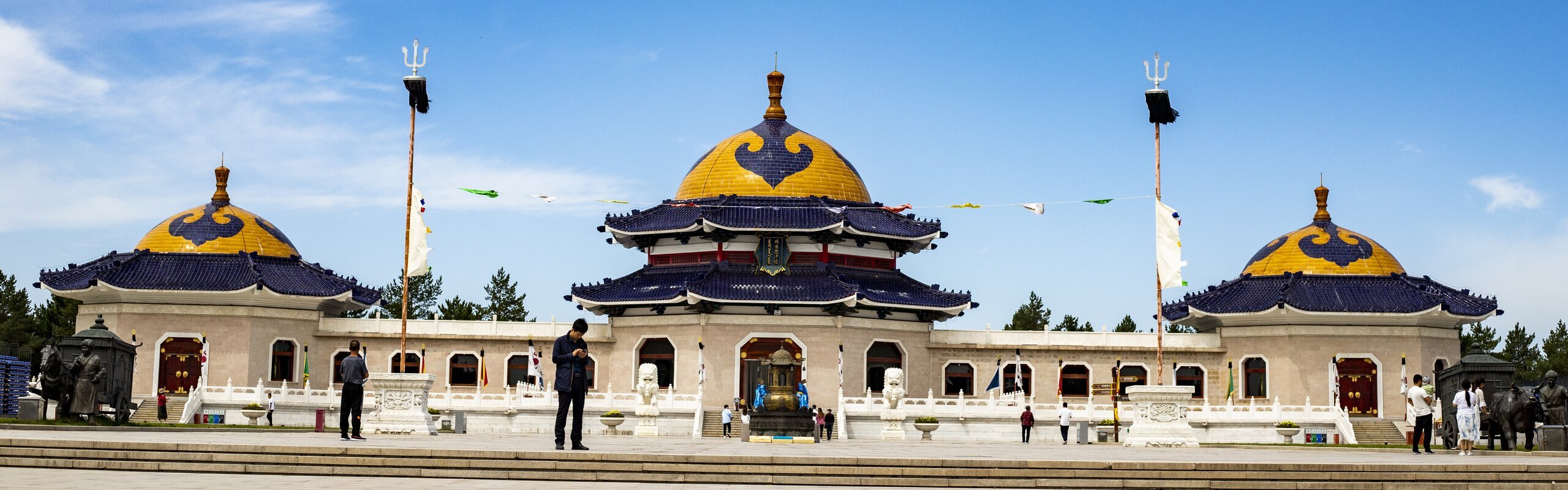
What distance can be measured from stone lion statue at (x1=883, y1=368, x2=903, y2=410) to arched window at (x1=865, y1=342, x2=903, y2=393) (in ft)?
20.0

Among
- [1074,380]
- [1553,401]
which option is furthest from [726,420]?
[1553,401]

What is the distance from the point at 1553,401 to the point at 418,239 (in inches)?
954

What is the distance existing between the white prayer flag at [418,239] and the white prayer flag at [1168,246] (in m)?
16.8

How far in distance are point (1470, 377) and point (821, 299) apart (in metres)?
18.4

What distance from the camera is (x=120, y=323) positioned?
5188 cm

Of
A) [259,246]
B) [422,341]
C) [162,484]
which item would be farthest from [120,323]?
[162,484]

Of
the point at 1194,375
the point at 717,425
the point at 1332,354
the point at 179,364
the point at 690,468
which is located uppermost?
the point at 1332,354

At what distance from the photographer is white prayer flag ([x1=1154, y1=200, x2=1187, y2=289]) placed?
1527 inches

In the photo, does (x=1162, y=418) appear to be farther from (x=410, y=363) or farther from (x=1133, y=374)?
(x=410, y=363)

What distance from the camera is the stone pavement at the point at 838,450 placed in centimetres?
2244

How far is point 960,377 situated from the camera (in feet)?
173

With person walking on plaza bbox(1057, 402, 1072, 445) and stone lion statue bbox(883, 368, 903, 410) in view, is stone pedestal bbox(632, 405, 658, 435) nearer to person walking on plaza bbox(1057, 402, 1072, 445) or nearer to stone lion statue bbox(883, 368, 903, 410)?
stone lion statue bbox(883, 368, 903, 410)

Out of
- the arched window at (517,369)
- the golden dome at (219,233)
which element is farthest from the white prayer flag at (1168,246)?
the golden dome at (219,233)

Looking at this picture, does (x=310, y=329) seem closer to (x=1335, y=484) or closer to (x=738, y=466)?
(x=738, y=466)
